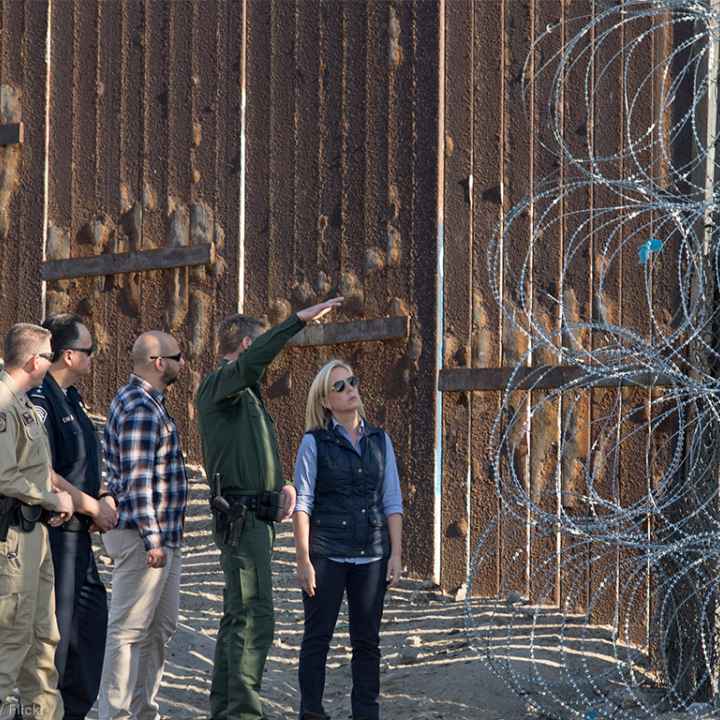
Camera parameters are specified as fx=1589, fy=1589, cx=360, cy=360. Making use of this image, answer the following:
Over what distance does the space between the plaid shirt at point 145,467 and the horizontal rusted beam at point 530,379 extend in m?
1.84

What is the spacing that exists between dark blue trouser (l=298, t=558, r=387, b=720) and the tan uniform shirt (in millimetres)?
1206

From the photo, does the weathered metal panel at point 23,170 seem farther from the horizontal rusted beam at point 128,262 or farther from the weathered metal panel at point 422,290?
the weathered metal panel at point 422,290

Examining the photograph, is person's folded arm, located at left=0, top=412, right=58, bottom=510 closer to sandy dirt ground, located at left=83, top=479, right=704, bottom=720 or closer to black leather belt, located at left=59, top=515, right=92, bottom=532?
black leather belt, located at left=59, top=515, right=92, bottom=532

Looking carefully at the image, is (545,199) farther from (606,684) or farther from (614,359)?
(606,684)

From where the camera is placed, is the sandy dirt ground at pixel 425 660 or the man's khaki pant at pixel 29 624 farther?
the sandy dirt ground at pixel 425 660

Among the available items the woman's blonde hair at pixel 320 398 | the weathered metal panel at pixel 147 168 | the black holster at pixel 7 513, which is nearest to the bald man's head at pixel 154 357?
the woman's blonde hair at pixel 320 398

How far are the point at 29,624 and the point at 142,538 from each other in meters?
0.70

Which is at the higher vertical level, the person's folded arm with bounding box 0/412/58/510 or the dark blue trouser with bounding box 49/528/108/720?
the person's folded arm with bounding box 0/412/58/510

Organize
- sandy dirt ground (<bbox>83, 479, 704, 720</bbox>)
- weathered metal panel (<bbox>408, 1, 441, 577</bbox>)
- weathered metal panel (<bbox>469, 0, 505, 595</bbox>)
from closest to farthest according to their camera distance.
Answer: sandy dirt ground (<bbox>83, 479, 704, 720</bbox>)
weathered metal panel (<bbox>469, 0, 505, 595</bbox>)
weathered metal panel (<bbox>408, 1, 441, 577</bbox>)

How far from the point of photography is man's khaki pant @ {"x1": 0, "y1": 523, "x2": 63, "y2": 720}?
5.60m

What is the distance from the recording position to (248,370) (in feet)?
20.6

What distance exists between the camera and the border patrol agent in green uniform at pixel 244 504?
A: 6.27 metres

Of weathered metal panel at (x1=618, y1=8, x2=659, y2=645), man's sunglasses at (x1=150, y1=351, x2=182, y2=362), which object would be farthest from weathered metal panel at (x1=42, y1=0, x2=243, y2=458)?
man's sunglasses at (x1=150, y1=351, x2=182, y2=362)

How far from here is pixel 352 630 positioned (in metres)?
6.43
